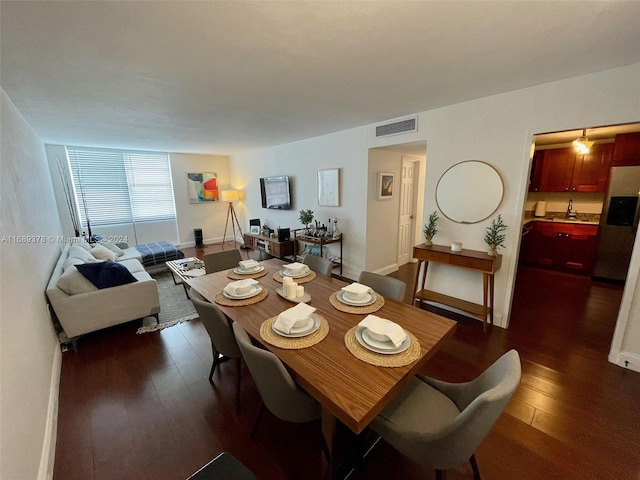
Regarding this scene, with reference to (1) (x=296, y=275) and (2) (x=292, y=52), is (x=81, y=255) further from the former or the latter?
(2) (x=292, y=52)

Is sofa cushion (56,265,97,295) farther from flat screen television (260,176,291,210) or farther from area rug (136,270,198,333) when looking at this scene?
flat screen television (260,176,291,210)

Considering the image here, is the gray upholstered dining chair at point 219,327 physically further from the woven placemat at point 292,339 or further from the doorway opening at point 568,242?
the doorway opening at point 568,242

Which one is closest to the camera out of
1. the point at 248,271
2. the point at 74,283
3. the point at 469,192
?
the point at 248,271

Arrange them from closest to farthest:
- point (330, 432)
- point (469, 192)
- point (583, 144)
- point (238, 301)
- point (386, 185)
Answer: point (330, 432) → point (238, 301) → point (469, 192) → point (583, 144) → point (386, 185)

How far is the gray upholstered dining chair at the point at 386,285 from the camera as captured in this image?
6.06ft

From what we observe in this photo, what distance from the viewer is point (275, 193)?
548cm

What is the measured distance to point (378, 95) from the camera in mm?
2447

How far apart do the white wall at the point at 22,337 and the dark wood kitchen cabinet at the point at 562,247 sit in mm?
6091

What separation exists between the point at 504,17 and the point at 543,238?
4312 millimetres

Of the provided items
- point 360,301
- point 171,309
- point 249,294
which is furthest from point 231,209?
point 360,301

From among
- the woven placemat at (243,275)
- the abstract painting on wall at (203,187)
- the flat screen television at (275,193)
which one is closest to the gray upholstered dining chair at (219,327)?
the woven placemat at (243,275)

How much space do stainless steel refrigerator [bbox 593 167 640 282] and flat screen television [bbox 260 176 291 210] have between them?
4977mm

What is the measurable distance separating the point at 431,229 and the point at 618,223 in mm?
2852

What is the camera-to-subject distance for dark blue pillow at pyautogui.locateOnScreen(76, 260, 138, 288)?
252 cm
